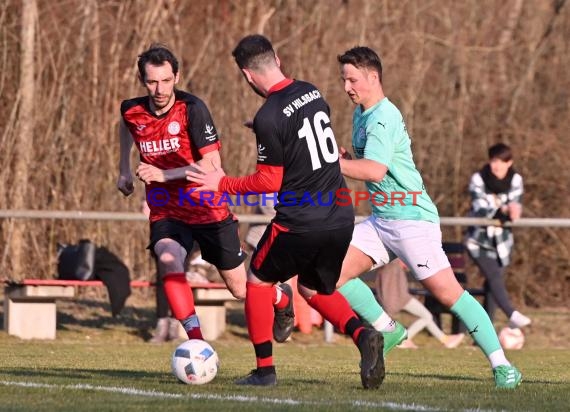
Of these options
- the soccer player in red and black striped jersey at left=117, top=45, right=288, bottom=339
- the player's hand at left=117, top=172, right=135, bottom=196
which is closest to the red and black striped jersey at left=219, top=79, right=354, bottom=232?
the soccer player in red and black striped jersey at left=117, top=45, right=288, bottom=339

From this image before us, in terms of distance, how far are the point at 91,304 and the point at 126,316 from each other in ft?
2.29

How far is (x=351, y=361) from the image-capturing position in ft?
37.0

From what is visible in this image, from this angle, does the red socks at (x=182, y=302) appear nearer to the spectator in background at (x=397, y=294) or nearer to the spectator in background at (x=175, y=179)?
the spectator in background at (x=175, y=179)

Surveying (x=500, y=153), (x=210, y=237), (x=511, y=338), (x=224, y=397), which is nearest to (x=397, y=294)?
(x=511, y=338)

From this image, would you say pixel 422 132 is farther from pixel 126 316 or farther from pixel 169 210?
pixel 169 210

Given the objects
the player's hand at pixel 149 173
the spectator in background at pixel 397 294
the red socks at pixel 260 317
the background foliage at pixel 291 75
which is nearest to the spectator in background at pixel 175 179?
the player's hand at pixel 149 173

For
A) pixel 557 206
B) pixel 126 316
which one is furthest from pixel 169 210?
pixel 557 206

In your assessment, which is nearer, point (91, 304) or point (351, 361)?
point (351, 361)

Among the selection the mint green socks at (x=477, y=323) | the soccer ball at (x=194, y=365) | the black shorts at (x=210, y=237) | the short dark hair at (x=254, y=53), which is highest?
the short dark hair at (x=254, y=53)

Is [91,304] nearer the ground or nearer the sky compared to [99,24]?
nearer the ground

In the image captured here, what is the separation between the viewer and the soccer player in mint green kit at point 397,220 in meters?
7.83

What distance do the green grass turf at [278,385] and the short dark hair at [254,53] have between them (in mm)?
1727

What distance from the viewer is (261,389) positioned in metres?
7.33

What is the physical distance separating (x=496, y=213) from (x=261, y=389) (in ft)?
21.0
